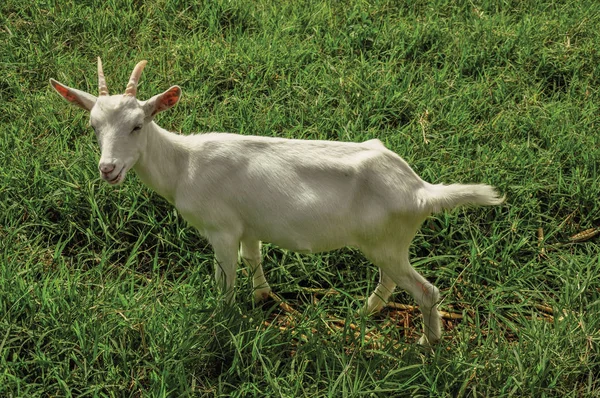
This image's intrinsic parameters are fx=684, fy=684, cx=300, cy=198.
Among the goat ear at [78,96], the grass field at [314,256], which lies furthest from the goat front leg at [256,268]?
the goat ear at [78,96]

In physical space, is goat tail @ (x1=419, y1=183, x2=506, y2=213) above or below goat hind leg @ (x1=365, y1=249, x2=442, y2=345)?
above

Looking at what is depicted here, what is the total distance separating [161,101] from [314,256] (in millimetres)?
1302

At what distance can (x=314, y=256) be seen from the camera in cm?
388

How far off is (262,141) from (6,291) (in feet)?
4.75

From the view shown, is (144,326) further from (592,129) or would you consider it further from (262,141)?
(592,129)

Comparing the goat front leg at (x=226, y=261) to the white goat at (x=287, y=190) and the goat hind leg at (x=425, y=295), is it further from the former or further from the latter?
the goat hind leg at (x=425, y=295)

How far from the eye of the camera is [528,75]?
5.26 metres

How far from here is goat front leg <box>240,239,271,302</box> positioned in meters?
3.57

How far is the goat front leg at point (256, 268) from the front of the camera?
3569 mm

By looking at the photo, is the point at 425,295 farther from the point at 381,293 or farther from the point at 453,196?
the point at 453,196

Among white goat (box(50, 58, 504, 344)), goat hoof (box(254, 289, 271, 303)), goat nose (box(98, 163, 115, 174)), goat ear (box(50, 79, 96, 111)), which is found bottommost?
goat hoof (box(254, 289, 271, 303))

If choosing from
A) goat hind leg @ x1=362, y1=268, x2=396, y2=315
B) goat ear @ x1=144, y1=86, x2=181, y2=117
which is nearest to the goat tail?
goat hind leg @ x1=362, y1=268, x2=396, y2=315

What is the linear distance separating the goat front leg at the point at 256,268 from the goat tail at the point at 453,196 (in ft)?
2.93

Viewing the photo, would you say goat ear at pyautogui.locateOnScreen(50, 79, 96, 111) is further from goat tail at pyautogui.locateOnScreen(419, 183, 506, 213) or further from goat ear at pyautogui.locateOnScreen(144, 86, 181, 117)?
goat tail at pyautogui.locateOnScreen(419, 183, 506, 213)
